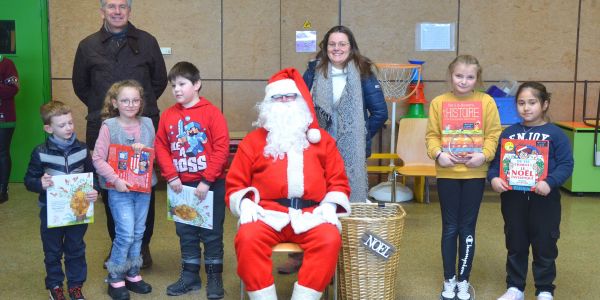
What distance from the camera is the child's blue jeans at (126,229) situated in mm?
3652

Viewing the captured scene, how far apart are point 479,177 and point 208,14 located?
13.1 feet

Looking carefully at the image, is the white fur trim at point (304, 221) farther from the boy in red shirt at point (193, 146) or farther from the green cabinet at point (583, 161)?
the green cabinet at point (583, 161)

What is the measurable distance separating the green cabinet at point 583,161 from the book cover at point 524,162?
319 centimetres

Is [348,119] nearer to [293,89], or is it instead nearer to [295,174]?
[293,89]

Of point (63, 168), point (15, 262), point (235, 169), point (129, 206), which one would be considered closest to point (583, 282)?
point (235, 169)

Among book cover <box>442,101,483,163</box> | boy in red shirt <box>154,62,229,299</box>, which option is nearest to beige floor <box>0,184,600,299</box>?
boy in red shirt <box>154,62,229,299</box>

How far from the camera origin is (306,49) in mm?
6754

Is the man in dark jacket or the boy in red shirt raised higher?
the man in dark jacket

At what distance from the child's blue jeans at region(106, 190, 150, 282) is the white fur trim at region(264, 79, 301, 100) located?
933 mm

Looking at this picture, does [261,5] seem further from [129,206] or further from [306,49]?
[129,206]

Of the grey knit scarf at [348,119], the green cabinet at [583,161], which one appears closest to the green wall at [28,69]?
the grey knit scarf at [348,119]

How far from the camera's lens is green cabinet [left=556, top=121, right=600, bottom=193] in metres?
6.32

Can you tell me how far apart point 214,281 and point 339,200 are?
941 millimetres

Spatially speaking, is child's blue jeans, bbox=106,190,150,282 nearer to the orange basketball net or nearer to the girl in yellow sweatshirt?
the girl in yellow sweatshirt
